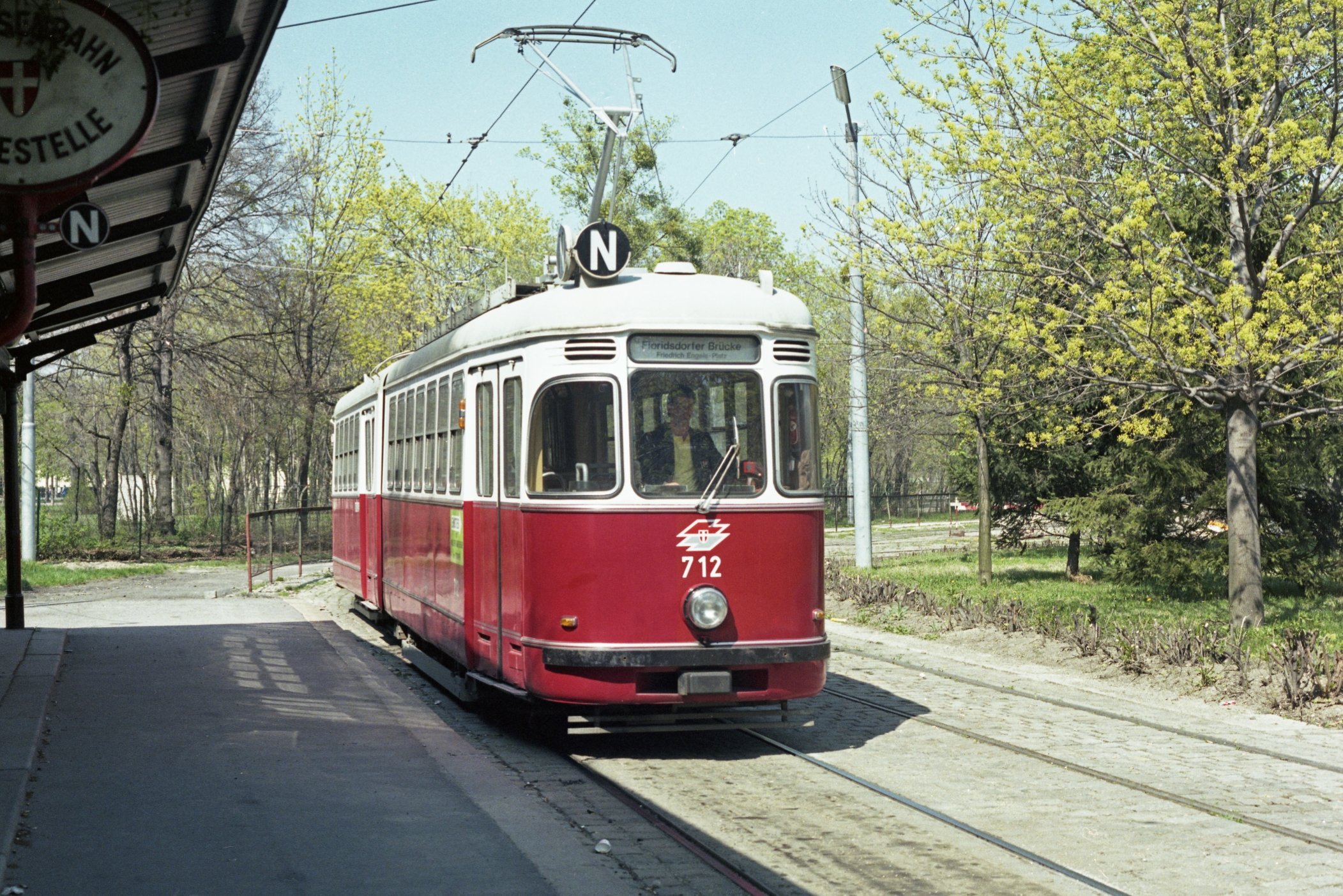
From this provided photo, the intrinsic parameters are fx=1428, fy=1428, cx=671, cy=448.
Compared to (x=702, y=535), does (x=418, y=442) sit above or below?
above

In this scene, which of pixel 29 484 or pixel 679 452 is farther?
pixel 29 484

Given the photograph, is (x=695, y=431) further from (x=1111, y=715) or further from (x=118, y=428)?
(x=118, y=428)

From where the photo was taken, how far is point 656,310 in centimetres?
946

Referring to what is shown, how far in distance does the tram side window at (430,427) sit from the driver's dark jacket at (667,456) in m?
3.59

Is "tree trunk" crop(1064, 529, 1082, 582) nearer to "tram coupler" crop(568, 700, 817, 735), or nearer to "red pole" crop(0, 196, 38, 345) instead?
"tram coupler" crop(568, 700, 817, 735)

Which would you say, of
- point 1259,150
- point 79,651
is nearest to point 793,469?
point 1259,150

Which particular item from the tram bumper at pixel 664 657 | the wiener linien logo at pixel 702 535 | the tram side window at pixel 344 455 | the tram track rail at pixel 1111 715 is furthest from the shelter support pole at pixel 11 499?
the tram track rail at pixel 1111 715

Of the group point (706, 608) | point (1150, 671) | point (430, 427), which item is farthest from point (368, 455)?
point (1150, 671)

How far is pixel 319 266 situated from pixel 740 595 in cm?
3510

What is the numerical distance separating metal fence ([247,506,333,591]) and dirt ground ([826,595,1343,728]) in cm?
1601

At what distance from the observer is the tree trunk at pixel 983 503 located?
75.3 feet

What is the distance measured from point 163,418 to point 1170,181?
2735 cm

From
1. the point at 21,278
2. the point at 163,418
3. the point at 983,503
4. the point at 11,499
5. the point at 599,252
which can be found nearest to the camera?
the point at 21,278

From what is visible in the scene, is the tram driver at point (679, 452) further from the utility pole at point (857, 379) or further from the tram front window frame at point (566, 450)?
the utility pole at point (857, 379)
